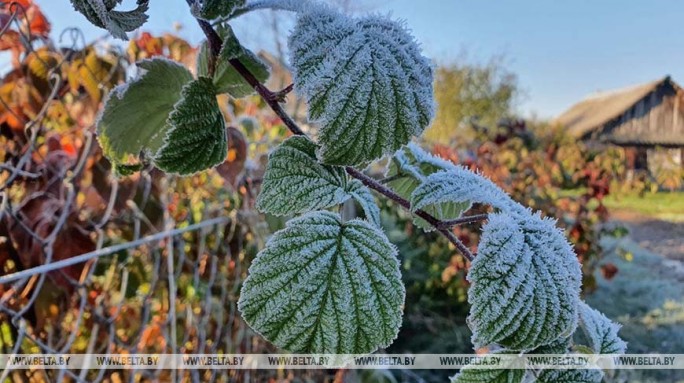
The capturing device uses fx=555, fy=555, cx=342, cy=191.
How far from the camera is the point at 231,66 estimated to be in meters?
0.35

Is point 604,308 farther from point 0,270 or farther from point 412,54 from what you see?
point 412,54

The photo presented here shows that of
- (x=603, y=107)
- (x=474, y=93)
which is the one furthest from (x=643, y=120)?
(x=474, y=93)

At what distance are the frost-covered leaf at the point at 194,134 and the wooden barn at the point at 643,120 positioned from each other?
60.7ft

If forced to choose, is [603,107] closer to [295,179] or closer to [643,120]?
[643,120]

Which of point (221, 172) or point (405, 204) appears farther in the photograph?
point (221, 172)

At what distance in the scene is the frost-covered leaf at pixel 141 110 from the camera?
1.41 ft

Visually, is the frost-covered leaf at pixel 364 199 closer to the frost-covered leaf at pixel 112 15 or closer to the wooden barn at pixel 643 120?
the frost-covered leaf at pixel 112 15

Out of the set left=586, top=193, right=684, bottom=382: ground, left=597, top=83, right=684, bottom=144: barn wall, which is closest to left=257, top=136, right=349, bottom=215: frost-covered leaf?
left=586, top=193, right=684, bottom=382: ground

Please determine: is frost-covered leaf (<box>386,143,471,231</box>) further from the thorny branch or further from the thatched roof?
the thatched roof

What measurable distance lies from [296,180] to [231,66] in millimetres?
88

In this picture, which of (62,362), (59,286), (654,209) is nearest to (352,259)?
(62,362)

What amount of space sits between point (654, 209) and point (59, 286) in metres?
11.8

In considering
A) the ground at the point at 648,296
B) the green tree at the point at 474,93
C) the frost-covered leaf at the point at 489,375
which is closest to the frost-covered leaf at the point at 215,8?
the frost-covered leaf at the point at 489,375

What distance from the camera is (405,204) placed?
0.33 meters
